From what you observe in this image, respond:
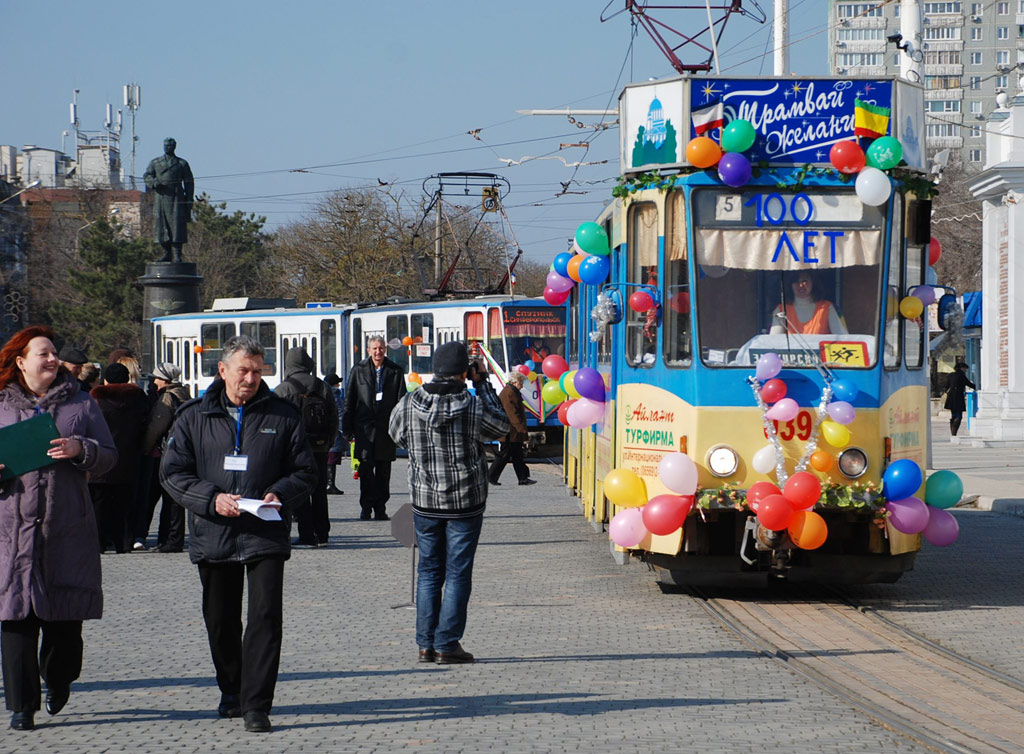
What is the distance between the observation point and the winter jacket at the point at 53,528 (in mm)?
6359

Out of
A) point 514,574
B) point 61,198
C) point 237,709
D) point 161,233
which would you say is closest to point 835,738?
point 237,709

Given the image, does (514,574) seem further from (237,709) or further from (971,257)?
(971,257)

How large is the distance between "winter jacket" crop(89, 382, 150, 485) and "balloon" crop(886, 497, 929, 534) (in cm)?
660

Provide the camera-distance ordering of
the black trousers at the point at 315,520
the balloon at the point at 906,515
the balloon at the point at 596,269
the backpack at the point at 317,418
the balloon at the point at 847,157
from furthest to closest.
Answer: the backpack at the point at 317,418 < the black trousers at the point at 315,520 < the balloon at the point at 596,269 < the balloon at the point at 847,157 < the balloon at the point at 906,515

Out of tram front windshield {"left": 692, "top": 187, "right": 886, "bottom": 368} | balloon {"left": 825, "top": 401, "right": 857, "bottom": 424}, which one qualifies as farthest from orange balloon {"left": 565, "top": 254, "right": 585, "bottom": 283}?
balloon {"left": 825, "top": 401, "right": 857, "bottom": 424}

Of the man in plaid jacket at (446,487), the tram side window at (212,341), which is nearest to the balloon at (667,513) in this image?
the man in plaid jacket at (446,487)

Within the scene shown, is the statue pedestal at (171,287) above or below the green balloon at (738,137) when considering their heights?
above

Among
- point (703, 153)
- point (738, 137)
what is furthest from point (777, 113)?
point (703, 153)

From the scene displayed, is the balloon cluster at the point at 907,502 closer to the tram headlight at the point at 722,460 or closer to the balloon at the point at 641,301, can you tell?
the tram headlight at the point at 722,460

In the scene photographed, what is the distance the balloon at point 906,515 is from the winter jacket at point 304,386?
19.3 feet

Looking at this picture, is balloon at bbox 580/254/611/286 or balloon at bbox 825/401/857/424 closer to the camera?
balloon at bbox 825/401/857/424

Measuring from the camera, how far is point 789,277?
397 inches

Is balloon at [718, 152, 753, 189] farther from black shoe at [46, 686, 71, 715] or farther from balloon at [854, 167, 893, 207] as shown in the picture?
black shoe at [46, 686, 71, 715]

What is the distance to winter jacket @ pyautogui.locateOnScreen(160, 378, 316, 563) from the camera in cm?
639
